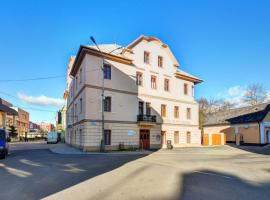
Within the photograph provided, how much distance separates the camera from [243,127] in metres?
38.1

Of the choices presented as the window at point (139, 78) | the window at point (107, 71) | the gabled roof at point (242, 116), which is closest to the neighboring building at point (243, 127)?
the gabled roof at point (242, 116)

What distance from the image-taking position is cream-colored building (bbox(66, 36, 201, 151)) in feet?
78.7

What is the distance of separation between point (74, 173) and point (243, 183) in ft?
23.3

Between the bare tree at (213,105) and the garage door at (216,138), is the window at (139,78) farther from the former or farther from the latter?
the bare tree at (213,105)

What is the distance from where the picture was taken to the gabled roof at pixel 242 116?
35997 millimetres

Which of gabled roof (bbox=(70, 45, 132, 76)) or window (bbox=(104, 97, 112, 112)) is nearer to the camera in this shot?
gabled roof (bbox=(70, 45, 132, 76))

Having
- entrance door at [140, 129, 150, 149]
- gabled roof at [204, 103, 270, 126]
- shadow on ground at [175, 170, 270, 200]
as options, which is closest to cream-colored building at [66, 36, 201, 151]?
entrance door at [140, 129, 150, 149]

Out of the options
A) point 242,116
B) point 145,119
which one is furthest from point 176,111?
point 242,116

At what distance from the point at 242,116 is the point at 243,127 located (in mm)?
Answer: 2532

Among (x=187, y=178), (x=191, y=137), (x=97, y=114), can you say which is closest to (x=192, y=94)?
(x=191, y=137)

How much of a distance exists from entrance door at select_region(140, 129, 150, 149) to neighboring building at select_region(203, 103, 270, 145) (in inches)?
524

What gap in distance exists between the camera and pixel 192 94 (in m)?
35.1

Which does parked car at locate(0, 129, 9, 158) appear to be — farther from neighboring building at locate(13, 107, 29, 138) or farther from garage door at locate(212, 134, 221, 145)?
neighboring building at locate(13, 107, 29, 138)

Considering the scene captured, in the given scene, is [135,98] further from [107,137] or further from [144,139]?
[107,137]
